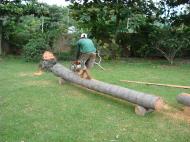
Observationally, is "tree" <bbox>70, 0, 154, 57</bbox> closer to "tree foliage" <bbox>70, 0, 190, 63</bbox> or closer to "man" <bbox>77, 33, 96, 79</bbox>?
"tree foliage" <bbox>70, 0, 190, 63</bbox>

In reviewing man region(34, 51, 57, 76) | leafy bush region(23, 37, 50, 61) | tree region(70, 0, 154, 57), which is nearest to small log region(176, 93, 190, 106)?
man region(34, 51, 57, 76)

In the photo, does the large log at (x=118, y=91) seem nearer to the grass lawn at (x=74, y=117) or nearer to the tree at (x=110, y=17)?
the grass lawn at (x=74, y=117)

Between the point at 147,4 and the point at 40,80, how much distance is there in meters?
10.4

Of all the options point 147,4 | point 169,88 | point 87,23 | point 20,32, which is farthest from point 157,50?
point 169,88

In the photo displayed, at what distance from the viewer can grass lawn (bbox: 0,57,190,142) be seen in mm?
7438

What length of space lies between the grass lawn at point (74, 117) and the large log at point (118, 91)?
0.92ft

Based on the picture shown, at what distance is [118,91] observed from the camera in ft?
31.9

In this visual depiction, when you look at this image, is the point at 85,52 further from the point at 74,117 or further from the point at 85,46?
the point at 74,117

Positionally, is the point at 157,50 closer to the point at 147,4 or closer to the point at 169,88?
the point at 147,4

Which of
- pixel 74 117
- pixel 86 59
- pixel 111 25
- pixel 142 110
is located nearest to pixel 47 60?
pixel 86 59

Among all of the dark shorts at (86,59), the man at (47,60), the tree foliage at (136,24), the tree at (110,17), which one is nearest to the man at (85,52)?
the dark shorts at (86,59)

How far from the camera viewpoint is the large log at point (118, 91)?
8.67 metres

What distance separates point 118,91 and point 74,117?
1537mm

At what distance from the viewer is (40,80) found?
A: 1355 centimetres
